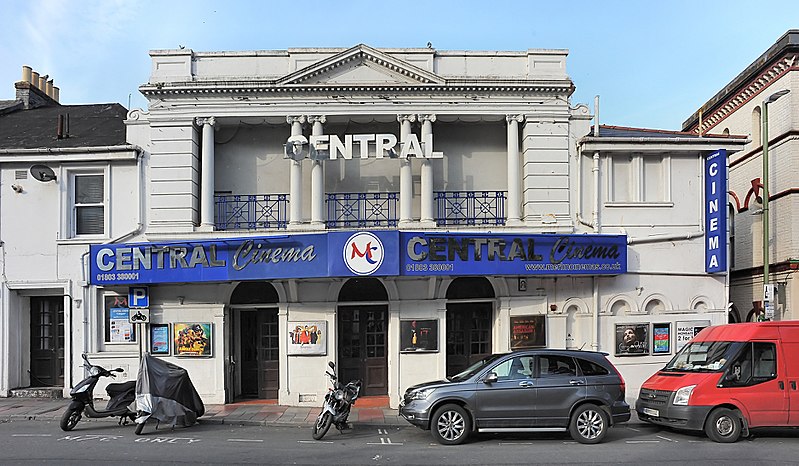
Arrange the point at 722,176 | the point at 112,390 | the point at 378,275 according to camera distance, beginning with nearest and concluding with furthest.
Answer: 1. the point at 112,390
2. the point at 378,275
3. the point at 722,176

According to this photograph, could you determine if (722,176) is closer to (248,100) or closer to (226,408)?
(248,100)

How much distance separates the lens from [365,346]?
1794 centimetres

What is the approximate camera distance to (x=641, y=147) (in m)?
17.6

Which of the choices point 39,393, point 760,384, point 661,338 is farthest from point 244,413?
point 760,384

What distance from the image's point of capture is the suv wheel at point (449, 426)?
1223 cm

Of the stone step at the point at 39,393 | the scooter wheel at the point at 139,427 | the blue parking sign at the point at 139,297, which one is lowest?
the stone step at the point at 39,393

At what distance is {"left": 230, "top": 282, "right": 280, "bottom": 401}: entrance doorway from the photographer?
1780 cm

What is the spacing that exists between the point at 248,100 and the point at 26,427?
345 inches

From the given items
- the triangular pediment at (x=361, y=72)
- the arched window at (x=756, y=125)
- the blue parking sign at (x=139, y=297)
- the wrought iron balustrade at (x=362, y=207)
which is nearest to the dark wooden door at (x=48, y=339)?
the blue parking sign at (x=139, y=297)

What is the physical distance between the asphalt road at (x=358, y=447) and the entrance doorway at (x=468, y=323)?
4.13 m

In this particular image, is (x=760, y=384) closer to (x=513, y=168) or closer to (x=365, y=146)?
(x=513, y=168)

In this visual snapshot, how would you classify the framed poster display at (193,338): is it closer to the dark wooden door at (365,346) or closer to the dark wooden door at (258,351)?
the dark wooden door at (258,351)

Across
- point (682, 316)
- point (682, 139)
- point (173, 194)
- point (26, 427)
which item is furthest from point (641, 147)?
point (26, 427)

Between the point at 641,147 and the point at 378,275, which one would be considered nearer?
the point at 378,275
